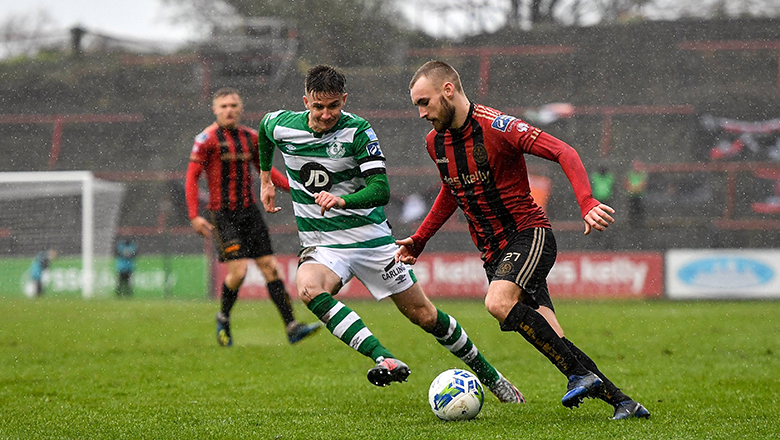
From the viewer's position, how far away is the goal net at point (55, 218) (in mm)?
17828

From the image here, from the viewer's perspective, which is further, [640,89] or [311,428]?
[640,89]

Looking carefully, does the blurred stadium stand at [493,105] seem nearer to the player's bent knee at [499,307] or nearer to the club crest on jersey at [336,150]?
the club crest on jersey at [336,150]

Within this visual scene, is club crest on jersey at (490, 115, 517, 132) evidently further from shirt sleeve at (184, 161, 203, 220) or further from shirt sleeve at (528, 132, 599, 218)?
shirt sleeve at (184, 161, 203, 220)

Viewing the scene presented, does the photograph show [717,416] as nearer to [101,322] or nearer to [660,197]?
[101,322]

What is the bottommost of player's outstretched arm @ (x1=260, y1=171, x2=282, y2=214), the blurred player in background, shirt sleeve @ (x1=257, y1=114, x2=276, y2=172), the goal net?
the blurred player in background

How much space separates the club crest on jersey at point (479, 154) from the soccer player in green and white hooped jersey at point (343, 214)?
62 centimetres

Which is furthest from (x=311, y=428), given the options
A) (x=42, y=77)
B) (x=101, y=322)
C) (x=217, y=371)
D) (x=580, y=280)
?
(x=42, y=77)

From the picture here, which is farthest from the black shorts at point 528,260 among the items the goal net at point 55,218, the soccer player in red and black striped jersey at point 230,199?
the goal net at point 55,218

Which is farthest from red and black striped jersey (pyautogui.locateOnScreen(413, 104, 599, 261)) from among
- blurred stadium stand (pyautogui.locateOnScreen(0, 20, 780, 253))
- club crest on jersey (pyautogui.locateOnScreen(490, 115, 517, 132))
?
blurred stadium stand (pyautogui.locateOnScreen(0, 20, 780, 253))

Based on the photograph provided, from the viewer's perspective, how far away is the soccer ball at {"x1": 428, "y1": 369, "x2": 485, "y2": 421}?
461cm

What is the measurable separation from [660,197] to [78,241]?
1197 centimetres

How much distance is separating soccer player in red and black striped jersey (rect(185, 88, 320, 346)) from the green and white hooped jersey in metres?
2.97

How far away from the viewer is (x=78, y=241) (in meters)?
18.3

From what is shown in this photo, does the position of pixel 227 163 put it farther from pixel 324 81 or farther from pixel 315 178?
pixel 324 81
